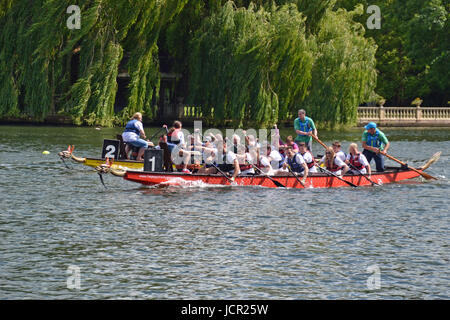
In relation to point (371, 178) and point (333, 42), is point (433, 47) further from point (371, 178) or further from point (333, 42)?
point (371, 178)

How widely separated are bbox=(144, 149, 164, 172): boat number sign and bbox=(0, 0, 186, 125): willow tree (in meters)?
16.2

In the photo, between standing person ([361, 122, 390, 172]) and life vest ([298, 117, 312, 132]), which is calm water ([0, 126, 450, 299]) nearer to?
standing person ([361, 122, 390, 172])

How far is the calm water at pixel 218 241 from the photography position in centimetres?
1289

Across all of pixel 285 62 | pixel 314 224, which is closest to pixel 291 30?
pixel 285 62

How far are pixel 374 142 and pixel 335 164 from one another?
6.25ft

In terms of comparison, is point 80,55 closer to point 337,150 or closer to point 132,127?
point 132,127

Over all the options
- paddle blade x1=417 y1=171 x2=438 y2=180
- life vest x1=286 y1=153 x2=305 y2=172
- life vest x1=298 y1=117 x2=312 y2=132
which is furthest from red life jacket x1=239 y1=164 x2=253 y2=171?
paddle blade x1=417 y1=171 x2=438 y2=180

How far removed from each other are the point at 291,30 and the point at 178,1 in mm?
5502

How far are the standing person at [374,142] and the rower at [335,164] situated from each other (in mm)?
1502

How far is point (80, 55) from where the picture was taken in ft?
130

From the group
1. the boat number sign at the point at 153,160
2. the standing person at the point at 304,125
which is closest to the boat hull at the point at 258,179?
the boat number sign at the point at 153,160

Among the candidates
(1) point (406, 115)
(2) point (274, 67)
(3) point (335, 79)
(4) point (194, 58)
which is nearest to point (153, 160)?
(2) point (274, 67)

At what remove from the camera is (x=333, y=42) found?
43.5 metres
